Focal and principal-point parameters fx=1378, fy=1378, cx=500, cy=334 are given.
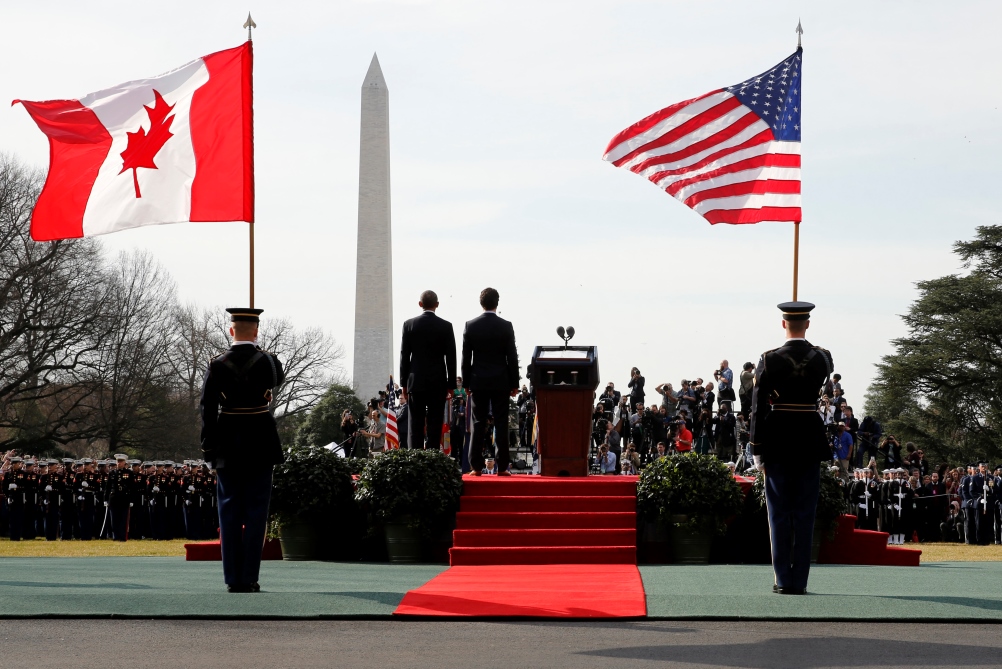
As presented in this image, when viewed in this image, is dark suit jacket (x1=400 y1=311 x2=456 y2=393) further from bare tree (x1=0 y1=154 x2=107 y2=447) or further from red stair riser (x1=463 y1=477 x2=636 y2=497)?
bare tree (x1=0 y1=154 x2=107 y2=447)

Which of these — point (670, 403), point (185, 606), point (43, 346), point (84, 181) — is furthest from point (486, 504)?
point (43, 346)

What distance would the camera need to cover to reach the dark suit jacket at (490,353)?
13.5 metres

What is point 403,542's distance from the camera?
1309 cm

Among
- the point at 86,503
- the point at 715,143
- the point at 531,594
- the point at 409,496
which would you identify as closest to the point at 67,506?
the point at 86,503

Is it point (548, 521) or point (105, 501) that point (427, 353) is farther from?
point (105, 501)

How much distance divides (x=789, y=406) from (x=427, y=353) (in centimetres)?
535

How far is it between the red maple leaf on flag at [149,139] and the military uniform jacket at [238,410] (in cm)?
409

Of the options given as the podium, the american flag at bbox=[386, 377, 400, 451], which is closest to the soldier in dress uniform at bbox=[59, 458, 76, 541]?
the american flag at bbox=[386, 377, 400, 451]

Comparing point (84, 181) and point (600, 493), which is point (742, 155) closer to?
point (600, 493)

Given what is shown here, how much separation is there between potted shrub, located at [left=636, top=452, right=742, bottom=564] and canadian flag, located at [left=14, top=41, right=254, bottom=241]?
15.0 ft

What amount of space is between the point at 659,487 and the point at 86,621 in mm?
6785

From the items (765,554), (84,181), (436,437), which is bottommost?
(765,554)

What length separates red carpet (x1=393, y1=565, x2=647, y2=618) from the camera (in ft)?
25.7

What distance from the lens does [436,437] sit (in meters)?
14.0
